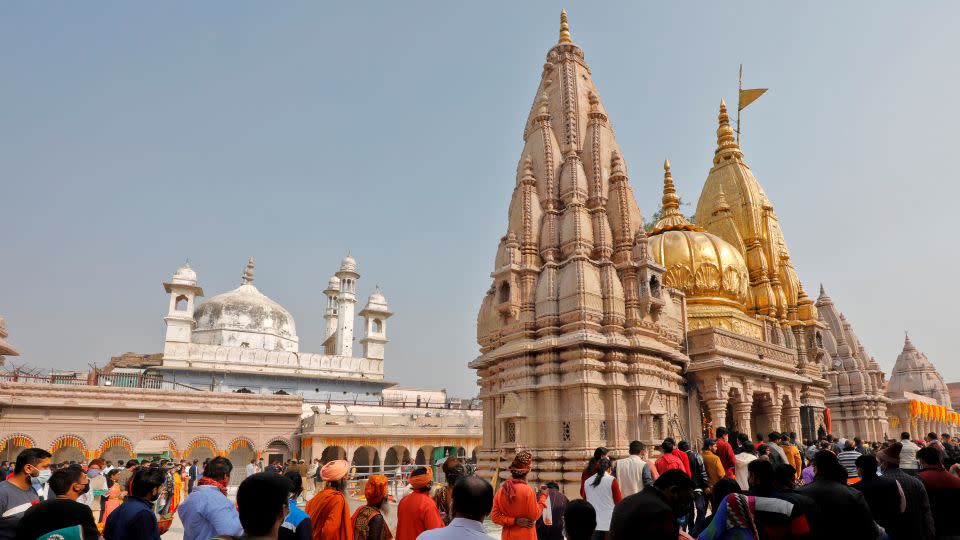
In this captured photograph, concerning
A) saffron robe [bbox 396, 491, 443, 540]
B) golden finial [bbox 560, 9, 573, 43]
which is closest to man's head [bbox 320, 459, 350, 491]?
saffron robe [bbox 396, 491, 443, 540]

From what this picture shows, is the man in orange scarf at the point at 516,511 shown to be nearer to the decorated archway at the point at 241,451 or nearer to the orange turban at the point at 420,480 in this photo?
the orange turban at the point at 420,480

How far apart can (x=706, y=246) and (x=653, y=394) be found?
1048 cm

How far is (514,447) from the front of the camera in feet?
54.2

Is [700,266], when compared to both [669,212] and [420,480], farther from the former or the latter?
[420,480]

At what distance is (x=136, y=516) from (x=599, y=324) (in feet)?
45.7

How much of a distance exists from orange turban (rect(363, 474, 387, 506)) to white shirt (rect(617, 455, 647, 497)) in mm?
3884

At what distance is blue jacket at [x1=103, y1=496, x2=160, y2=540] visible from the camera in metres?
4.28

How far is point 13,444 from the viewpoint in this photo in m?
26.3

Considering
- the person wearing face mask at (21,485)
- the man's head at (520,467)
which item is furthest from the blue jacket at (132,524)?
the man's head at (520,467)

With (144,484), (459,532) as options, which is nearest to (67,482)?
(144,484)

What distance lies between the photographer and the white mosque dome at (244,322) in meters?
50.6

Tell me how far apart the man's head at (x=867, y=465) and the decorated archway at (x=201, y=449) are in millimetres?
29828

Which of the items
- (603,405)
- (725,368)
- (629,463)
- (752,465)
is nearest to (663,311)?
(725,368)

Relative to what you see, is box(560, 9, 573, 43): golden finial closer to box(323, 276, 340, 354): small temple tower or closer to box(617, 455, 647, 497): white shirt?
box(617, 455, 647, 497): white shirt
